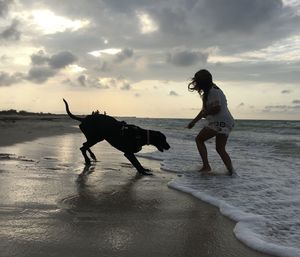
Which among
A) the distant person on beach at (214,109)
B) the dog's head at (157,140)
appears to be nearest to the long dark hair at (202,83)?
the distant person on beach at (214,109)

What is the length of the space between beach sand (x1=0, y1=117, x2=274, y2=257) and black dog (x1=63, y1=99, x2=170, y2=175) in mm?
1167

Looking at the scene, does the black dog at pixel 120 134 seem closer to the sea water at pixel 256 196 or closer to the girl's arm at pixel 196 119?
the sea water at pixel 256 196

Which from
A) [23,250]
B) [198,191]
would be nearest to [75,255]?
[23,250]

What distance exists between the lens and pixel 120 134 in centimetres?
726

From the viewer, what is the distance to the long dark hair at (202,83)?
6.71 m

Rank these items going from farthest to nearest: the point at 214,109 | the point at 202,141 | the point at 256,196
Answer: the point at 202,141 → the point at 214,109 → the point at 256,196

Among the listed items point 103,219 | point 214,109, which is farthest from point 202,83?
point 103,219

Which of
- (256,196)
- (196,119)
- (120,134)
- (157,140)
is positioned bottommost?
(256,196)

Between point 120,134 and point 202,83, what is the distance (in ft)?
5.49

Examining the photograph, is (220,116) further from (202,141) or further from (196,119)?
(202,141)

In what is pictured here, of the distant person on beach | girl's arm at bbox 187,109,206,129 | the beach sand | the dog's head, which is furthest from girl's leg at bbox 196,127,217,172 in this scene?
the beach sand

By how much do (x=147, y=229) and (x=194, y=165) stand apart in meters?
4.56

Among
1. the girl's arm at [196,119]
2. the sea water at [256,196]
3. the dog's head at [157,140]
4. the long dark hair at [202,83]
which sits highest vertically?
the long dark hair at [202,83]

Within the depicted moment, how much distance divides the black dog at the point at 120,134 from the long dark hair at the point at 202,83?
1.25 m
